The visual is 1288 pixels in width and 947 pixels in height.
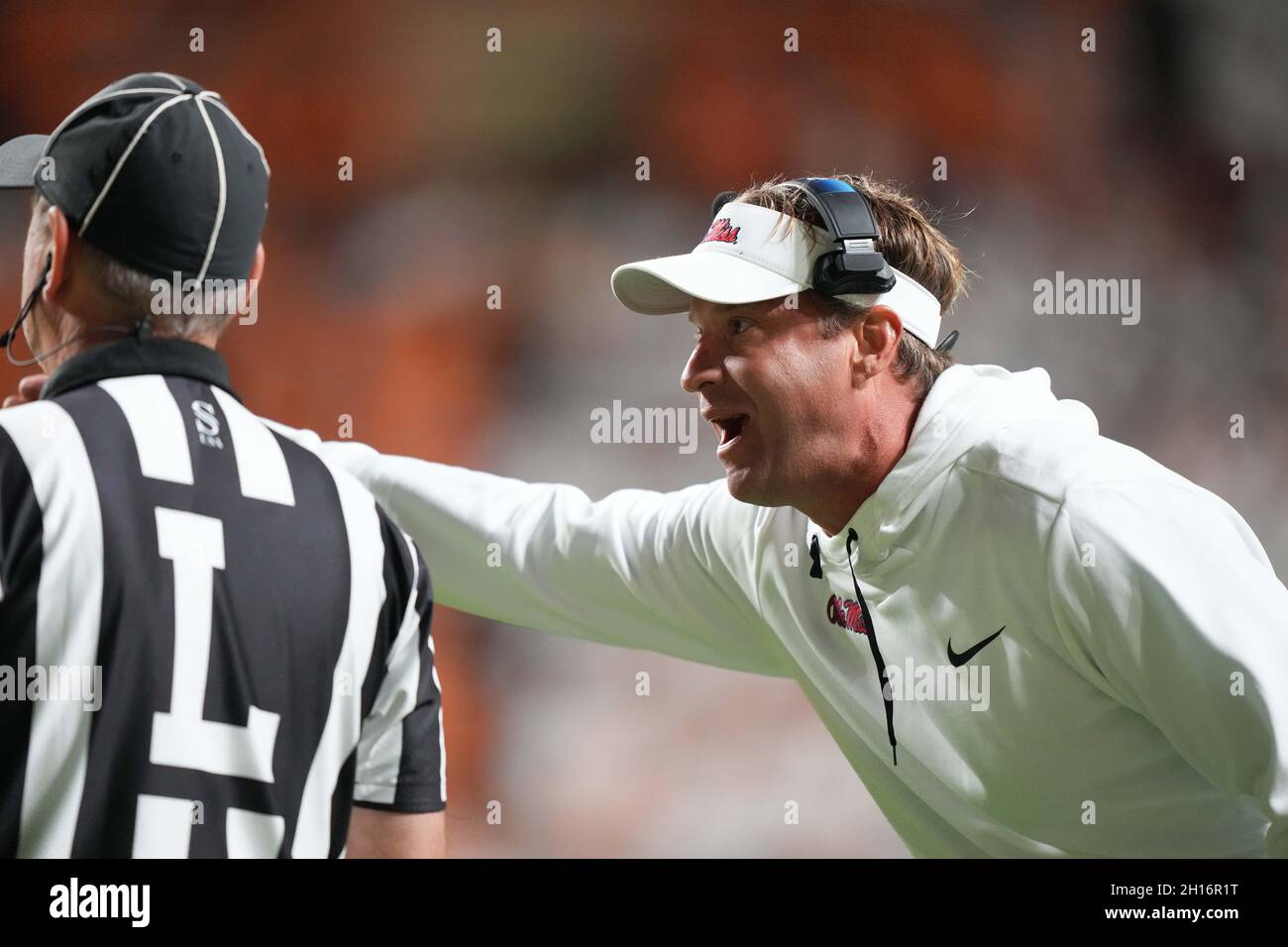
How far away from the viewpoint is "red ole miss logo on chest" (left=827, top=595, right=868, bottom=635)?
165 cm

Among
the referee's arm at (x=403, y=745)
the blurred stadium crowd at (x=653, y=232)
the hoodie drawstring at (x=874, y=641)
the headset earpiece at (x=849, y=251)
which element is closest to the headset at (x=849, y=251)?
the headset earpiece at (x=849, y=251)

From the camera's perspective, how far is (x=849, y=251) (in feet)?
5.32

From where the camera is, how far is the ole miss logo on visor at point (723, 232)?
1714 mm

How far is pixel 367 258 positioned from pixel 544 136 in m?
0.46

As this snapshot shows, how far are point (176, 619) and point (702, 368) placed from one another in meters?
0.92

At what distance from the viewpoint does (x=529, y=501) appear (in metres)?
1.93

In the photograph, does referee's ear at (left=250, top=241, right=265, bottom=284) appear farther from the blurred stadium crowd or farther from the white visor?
the blurred stadium crowd

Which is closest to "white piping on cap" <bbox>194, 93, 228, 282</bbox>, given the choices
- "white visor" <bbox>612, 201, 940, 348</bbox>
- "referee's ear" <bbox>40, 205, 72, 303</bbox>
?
"referee's ear" <bbox>40, 205, 72, 303</bbox>

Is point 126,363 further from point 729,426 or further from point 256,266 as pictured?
point 729,426

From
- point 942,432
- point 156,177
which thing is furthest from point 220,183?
point 942,432

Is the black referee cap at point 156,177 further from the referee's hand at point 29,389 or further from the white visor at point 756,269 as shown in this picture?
the white visor at point 756,269

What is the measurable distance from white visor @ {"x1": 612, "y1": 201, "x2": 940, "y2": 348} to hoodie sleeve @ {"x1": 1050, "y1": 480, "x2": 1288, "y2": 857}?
40 cm

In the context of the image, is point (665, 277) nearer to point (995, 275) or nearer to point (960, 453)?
point (960, 453)

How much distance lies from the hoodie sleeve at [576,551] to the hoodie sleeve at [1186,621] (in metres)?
0.54
